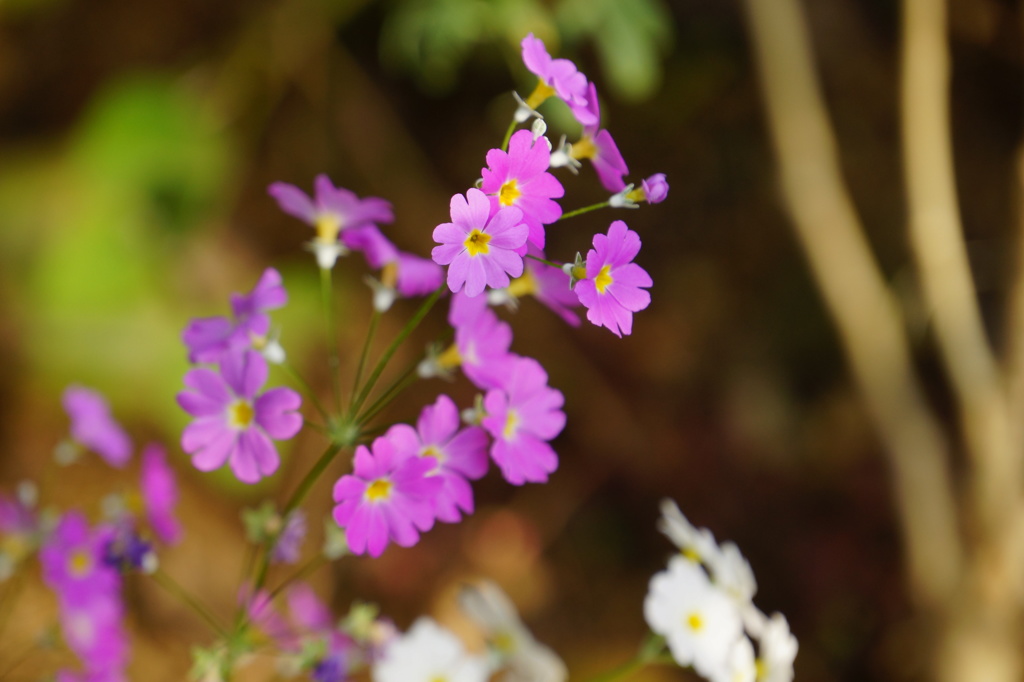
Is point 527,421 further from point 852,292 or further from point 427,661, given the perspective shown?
point 852,292

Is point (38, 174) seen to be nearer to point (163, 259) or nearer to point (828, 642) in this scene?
point (163, 259)

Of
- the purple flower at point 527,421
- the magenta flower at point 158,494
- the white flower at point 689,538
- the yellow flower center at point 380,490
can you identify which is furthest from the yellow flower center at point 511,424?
the magenta flower at point 158,494

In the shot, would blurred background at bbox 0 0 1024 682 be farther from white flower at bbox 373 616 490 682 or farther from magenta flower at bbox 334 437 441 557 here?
magenta flower at bbox 334 437 441 557

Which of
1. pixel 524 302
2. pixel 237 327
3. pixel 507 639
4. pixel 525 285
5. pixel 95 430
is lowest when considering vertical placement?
pixel 95 430

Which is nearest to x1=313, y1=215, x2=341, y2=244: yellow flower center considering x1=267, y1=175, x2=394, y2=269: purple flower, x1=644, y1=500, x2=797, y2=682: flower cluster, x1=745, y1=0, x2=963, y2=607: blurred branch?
x1=267, y1=175, x2=394, y2=269: purple flower

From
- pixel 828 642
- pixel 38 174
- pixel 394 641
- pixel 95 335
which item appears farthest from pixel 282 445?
pixel 828 642

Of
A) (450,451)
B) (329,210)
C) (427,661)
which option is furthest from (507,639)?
(329,210)

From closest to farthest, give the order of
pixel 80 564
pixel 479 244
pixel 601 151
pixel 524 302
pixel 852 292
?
pixel 479 244, pixel 601 151, pixel 80 564, pixel 852 292, pixel 524 302
